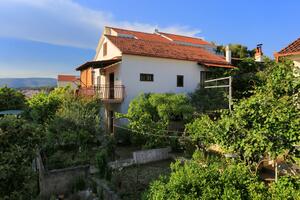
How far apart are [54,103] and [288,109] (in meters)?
16.4

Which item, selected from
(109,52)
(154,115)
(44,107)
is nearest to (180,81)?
(154,115)

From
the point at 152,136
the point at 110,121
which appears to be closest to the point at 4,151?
the point at 152,136

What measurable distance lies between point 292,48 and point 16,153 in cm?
1095

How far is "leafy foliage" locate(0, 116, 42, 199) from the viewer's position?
6.03 m

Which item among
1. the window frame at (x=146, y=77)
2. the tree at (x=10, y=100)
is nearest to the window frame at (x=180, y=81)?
the window frame at (x=146, y=77)

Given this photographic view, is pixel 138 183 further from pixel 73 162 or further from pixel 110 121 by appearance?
pixel 110 121

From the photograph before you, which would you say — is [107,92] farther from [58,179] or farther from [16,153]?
[16,153]

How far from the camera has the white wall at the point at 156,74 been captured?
18.6m

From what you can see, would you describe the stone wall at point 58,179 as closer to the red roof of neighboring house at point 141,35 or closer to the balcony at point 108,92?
the balcony at point 108,92

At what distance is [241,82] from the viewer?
73.9 ft

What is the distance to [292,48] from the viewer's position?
34.8 feet

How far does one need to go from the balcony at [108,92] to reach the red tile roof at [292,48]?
10934 millimetres

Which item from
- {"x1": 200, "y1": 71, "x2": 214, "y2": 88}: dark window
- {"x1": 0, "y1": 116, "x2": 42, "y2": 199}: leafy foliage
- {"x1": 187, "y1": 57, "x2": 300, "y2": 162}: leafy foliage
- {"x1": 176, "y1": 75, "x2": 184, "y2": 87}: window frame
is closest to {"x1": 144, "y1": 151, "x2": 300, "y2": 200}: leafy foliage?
{"x1": 187, "y1": 57, "x2": 300, "y2": 162}: leafy foliage

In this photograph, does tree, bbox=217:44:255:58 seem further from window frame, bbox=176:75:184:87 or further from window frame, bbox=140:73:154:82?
window frame, bbox=140:73:154:82
